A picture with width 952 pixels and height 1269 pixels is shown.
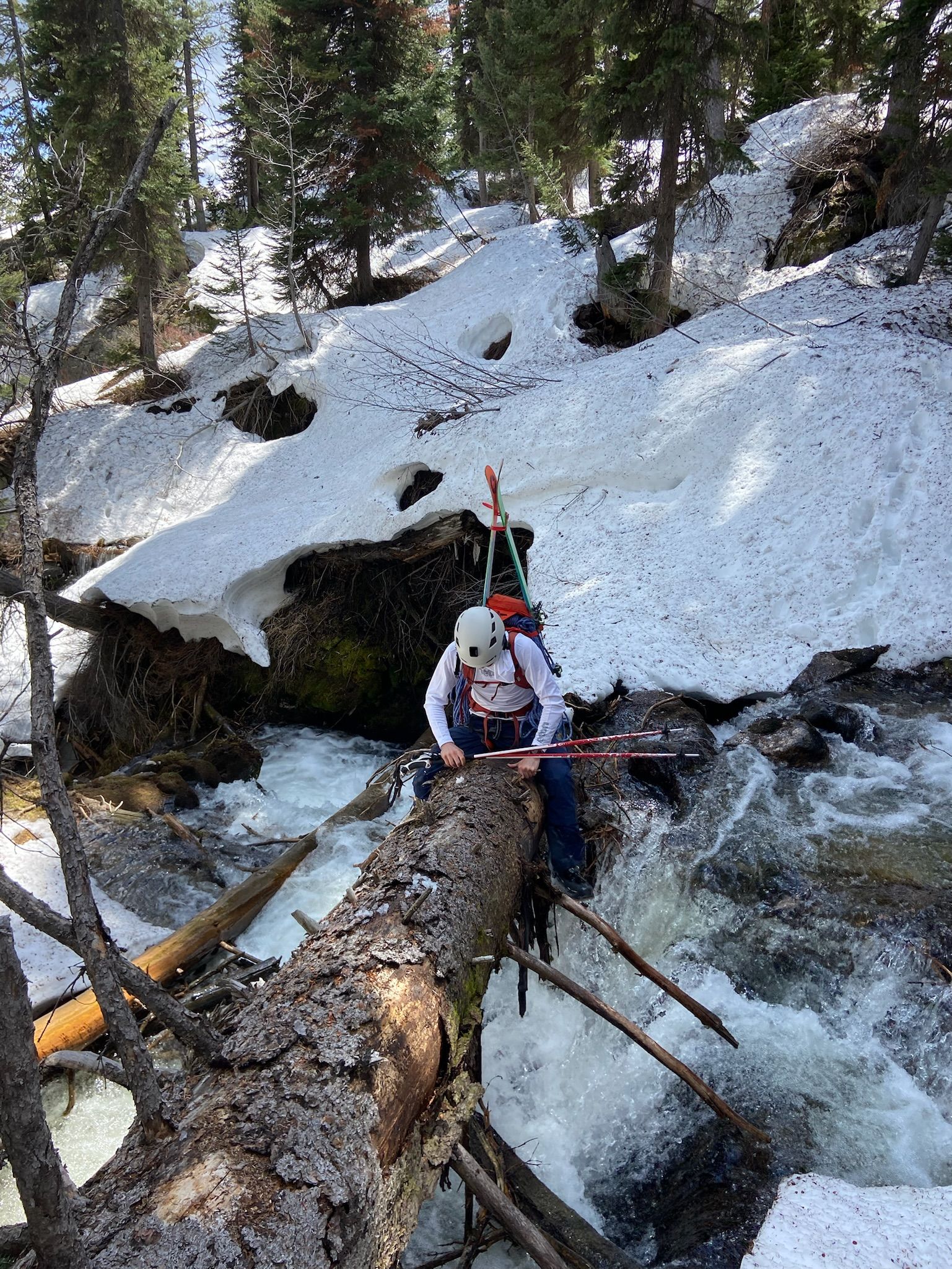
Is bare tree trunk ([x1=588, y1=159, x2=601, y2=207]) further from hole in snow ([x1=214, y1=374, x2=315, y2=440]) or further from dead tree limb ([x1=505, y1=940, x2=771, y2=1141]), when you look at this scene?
dead tree limb ([x1=505, y1=940, x2=771, y2=1141])

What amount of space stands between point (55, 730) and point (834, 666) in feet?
18.5

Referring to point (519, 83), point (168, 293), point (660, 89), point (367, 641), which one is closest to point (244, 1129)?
point (367, 641)

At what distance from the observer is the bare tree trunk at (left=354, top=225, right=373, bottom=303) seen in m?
15.0

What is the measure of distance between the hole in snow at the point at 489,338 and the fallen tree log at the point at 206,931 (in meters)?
8.95

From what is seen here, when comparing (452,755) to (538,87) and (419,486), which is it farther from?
(538,87)

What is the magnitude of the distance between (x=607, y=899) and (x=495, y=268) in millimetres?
13423

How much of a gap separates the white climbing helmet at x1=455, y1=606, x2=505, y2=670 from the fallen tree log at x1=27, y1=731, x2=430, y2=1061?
2465 mm

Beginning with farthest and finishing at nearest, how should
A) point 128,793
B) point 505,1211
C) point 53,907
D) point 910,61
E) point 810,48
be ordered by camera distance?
point 810,48 → point 910,61 → point 128,793 → point 53,907 → point 505,1211

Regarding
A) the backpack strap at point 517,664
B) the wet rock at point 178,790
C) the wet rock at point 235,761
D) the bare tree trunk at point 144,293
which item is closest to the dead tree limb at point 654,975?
the backpack strap at point 517,664

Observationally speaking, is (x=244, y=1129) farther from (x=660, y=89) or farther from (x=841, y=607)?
(x=660, y=89)

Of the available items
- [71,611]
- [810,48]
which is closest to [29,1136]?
[71,611]

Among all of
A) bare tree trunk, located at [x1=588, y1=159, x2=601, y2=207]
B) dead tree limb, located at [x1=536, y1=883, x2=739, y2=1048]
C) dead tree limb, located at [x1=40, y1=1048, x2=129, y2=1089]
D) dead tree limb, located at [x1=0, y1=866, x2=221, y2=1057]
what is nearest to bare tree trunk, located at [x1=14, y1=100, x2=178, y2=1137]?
dead tree limb, located at [x1=0, y1=866, x2=221, y2=1057]

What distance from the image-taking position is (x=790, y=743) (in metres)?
5.37

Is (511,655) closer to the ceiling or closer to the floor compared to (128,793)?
closer to the ceiling
